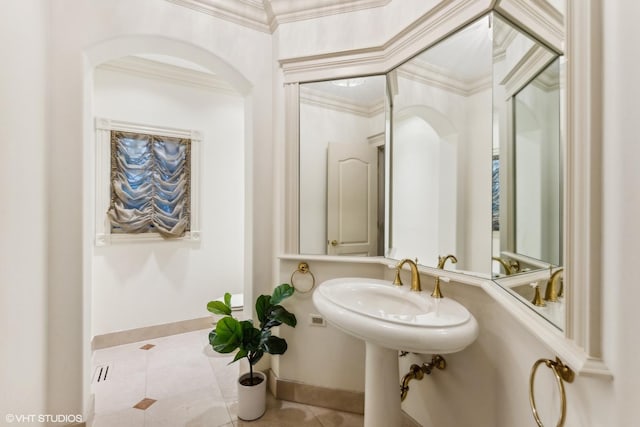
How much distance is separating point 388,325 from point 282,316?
0.90 m

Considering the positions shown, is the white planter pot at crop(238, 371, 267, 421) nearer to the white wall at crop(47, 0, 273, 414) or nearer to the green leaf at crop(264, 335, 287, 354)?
the green leaf at crop(264, 335, 287, 354)

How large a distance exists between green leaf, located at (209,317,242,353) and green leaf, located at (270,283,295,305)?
0.25 meters

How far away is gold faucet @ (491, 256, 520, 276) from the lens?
99 cm

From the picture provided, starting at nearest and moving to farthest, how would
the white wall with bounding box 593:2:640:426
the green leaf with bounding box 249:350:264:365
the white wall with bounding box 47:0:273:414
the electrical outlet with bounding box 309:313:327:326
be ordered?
1. the white wall with bounding box 593:2:640:426
2. the white wall with bounding box 47:0:273:414
3. the green leaf with bounding box 249:350:264:365
4. the electrical outlet with bounding box 309:313:327:326

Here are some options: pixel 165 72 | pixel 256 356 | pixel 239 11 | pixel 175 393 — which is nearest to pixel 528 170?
pixel 256 356

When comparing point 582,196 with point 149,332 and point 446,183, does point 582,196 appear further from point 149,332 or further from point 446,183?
point 149,332

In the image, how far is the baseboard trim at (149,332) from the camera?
2.54 meters

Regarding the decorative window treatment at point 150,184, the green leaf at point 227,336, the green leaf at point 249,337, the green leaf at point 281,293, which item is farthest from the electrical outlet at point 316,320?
the decorative window treatment at point 150,184

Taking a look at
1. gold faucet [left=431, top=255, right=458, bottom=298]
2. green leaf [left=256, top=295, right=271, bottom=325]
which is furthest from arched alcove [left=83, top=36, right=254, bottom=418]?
gold faucet [left=431, top=255, right=458, bottom=298]

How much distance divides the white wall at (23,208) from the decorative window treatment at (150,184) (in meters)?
1.37

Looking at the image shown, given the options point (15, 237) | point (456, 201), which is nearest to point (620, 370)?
point (456, 201)

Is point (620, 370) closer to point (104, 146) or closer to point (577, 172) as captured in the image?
point (577, 172)

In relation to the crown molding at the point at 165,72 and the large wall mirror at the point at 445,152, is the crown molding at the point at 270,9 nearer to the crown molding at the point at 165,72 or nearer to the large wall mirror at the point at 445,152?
the large wall mirror at the point at 445,152

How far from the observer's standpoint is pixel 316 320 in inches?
70.7
